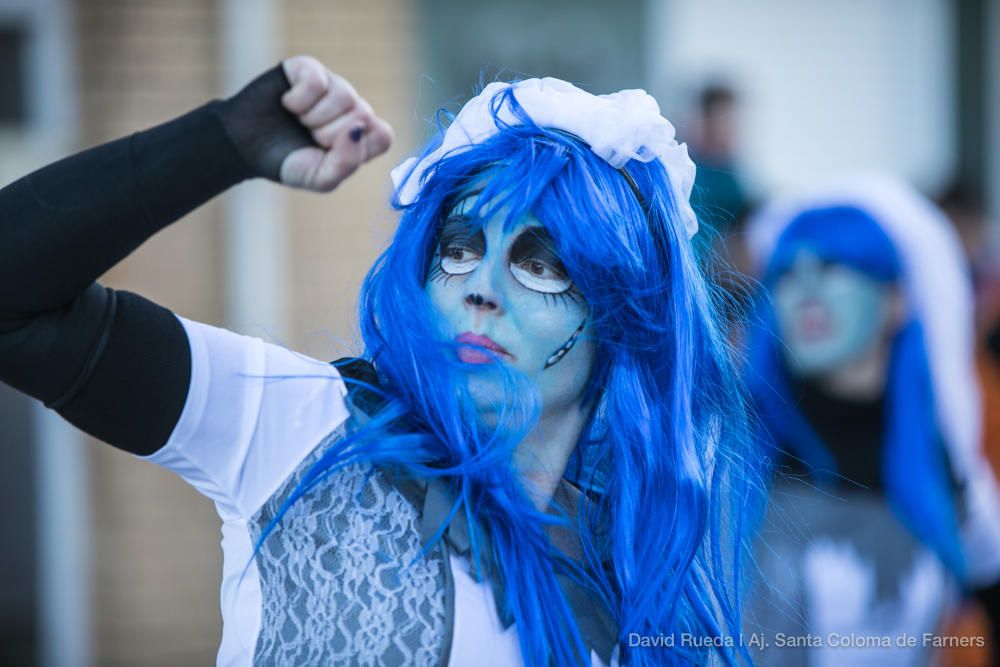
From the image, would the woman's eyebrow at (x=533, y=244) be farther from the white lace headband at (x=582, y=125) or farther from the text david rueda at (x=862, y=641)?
the text david rueda at (x=862, y=641)

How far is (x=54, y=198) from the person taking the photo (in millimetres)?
1285

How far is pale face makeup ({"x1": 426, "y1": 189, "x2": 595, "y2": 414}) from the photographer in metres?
1.42

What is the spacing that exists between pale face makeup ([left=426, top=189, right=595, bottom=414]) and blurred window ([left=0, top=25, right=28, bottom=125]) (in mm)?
2924

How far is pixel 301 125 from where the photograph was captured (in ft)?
4.95

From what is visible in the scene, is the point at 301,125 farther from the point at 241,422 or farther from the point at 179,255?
the point at 179,255

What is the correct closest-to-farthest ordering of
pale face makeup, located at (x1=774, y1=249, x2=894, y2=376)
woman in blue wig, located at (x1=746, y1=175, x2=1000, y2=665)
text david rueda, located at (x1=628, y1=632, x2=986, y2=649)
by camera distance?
text david rueda, located at (x1=628, y1=632, x2=986, y2=649) < woman in blue wig, located at (x1=746, y1=175, x2=1000, y2=665) < pale face makeup, located at (x1=774, y1=249, x2=894, y2=376)

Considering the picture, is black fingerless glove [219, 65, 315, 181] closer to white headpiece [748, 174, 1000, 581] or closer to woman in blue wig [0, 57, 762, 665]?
woman in blue wig [0, 57, 762, 665]

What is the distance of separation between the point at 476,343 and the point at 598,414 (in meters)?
0.26

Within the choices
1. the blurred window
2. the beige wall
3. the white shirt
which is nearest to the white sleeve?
the white shirt

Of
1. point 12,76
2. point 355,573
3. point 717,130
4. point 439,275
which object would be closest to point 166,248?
Result: point 12,76

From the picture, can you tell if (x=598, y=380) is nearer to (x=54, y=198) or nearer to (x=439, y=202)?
(x=439, y=202)

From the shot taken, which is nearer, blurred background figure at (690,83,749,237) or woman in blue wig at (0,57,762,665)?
woman in blue wig at (0,57,762,665)

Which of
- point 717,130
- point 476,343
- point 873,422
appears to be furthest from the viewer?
point 717,130

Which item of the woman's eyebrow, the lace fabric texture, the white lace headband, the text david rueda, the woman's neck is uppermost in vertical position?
the white lace headband
